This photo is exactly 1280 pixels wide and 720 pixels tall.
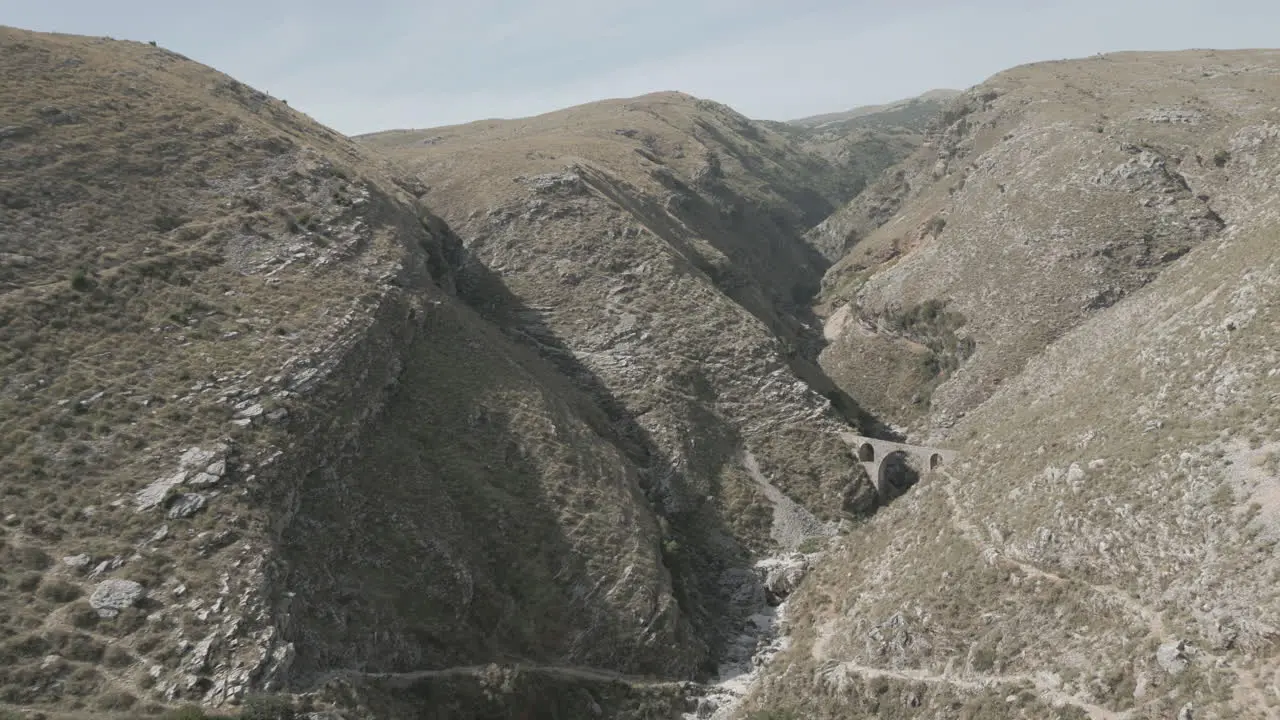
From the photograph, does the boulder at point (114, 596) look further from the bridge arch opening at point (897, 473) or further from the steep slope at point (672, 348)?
the bridge arch opening at point (897, 473)

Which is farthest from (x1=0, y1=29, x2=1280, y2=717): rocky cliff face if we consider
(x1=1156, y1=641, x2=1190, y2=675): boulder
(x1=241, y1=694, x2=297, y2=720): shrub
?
(x1=241, y1=694, x2=297, y2=720): shrub

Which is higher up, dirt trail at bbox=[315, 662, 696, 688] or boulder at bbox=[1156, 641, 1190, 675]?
boulder at bbox=[1156, 641, 1190, 675]

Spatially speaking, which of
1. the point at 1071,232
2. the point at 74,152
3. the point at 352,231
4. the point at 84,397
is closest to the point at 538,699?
the point at 84,397

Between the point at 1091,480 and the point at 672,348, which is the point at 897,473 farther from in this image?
the point at 1091,480

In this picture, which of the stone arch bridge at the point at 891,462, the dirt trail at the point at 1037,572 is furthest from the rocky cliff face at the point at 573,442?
the stone arch bridge at the point at 891,462

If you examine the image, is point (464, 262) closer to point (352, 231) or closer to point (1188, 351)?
point (352, 231)

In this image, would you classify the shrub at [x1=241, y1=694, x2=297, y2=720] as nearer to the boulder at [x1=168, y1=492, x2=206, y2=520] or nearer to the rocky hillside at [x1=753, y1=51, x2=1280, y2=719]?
the boulder at [x1=168, y1=492, x2=206, y2=520]

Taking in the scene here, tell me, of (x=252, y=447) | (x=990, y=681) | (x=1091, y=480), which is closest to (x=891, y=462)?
(x=1091, y=480)
